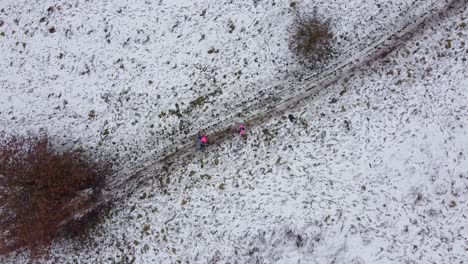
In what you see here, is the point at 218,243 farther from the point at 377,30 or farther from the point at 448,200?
the point at 377,30

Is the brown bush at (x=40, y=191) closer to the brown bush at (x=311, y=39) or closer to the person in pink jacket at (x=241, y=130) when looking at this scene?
the person in pink jacket at (x=241, y=130)

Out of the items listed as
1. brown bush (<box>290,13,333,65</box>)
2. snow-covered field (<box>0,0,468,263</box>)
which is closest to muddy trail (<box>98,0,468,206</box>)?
snow-covered field (<box>0,0,468,263</box>)

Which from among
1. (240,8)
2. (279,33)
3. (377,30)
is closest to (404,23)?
(377,30)

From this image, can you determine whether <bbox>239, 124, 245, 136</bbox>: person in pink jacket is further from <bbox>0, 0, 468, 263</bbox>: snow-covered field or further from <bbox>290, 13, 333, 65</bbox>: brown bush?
<bbox>290, 13, 333, 65</bbox>: brown bush

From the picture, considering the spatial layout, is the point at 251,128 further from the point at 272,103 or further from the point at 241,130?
the point at 272,103

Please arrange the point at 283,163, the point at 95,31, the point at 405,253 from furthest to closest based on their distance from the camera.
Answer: the point at 95,31 < the point at 283,163 < the point at 405,253

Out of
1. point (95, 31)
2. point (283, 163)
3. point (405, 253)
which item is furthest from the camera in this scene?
point (95, 31)
